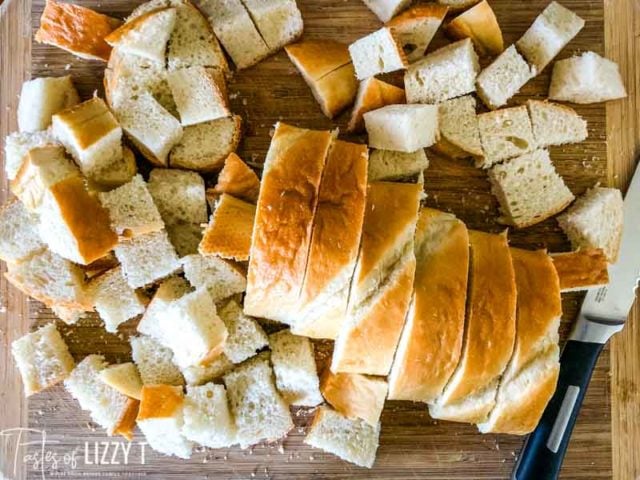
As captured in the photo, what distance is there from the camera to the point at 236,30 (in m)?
2.77

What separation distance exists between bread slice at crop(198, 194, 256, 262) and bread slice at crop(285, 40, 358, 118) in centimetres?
60

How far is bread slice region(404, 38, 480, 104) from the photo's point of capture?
9.07 feet

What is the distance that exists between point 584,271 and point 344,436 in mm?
1193

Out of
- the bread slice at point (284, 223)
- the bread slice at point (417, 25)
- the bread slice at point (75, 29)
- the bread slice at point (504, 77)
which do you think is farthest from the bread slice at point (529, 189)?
the bread slice at point (75, 29)

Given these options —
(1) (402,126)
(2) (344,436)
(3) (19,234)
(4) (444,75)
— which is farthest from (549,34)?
(3) (19,234)

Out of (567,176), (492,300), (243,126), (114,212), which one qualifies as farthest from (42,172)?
(567,176)

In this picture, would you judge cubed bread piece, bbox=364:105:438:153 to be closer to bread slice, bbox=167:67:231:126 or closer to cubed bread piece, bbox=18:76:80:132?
bread slice, bbox=167:67:231:126

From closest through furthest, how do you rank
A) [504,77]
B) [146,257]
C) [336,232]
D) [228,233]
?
[336,232], [228,233], [146,257], [504,77]

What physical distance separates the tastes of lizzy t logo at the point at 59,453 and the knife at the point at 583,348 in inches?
66.7

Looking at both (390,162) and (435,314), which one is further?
(390,162)

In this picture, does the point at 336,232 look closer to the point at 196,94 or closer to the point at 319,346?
the point at 319,346

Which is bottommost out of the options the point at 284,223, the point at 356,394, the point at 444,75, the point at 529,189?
the point at 356,394

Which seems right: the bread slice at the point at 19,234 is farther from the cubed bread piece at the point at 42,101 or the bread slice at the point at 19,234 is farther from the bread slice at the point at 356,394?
the bread slice at the point at 356,394

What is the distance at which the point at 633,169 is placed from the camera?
2.98 meters
